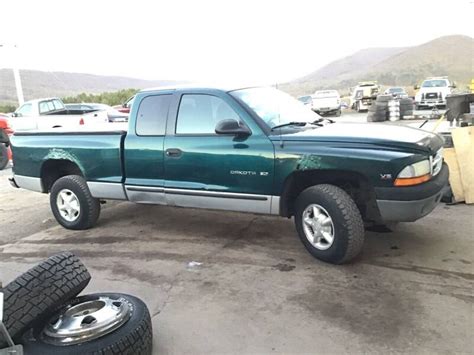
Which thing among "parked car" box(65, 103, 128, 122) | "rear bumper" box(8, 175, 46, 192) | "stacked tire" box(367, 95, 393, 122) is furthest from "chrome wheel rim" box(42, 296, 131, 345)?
"stacked tire" box(367, 95, 393, 122)

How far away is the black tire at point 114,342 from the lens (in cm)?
259

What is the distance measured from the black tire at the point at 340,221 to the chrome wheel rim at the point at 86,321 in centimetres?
198

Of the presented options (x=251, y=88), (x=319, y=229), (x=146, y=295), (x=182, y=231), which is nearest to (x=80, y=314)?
(x=146, y=295)

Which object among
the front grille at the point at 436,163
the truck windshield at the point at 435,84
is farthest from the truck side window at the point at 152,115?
the truck windshield at the point at 435,84

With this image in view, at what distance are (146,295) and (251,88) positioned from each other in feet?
8.28

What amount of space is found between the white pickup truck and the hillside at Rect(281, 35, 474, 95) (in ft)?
171

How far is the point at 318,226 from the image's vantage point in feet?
14.2

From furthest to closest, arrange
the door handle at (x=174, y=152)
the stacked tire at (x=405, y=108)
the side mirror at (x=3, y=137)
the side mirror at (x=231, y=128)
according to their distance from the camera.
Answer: the stacked tire at (x=405, y=108), the side mirror at (x=3, y=137), the door handle at (x=174, y=152), the side mirror at (x=231, y=128)

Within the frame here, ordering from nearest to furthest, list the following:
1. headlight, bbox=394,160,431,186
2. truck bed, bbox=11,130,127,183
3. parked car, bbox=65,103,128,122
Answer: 1. headlight, bbox=394,160,431,186
2. truck bed, bbox=11,130,127,183
3. parked car, bbox=65,103,128,122

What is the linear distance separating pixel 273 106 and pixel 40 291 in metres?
3.04

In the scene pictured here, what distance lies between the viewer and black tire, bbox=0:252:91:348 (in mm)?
2729

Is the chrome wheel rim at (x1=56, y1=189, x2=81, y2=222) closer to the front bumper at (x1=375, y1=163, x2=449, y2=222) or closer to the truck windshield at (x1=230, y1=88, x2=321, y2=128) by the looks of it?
the truck windshield at (x1=230, y1=88, x2=321, y2=128)

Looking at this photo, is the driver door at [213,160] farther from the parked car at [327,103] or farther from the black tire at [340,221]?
the parked car at [327,103]

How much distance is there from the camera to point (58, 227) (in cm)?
630
